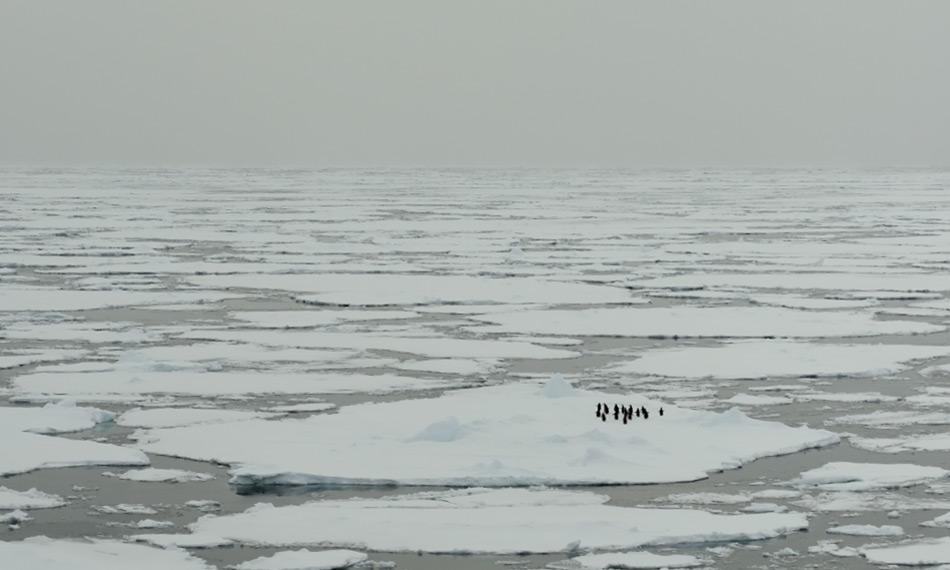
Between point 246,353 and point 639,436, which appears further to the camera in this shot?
point 246,353

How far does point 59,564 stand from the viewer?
600 cm

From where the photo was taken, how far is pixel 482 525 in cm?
674

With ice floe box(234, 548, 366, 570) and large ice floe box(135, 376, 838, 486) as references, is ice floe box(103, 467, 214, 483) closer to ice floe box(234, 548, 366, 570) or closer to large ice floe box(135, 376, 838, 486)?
large ice floe box(135, 376, 838, 486)

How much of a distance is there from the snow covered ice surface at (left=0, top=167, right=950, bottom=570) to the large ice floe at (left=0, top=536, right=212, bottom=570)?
18 millimetres

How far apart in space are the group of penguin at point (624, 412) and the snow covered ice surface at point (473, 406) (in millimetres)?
57

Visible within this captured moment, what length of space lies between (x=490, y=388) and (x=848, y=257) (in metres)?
13.4

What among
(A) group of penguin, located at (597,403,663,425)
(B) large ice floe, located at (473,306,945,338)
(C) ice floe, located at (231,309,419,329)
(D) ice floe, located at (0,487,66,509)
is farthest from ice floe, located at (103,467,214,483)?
(B) large ice floe, located at (473,306,945,338)

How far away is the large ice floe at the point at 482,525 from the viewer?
6461 mm

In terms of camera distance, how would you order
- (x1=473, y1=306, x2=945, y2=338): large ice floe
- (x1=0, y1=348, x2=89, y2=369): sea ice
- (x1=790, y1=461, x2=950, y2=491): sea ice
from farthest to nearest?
(x1=473, y1=306, x2=945, y2=338): large ice floe < (x1=0, y1=348, x2=89, y2=369): sea ice < (x1=790, y1=461, x2=950, y2=491): sea ice

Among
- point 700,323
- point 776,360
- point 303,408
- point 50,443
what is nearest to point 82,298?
point 700,323

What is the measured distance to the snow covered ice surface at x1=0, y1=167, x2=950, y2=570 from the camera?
664cm

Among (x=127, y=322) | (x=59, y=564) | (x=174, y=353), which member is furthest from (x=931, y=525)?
(x=127, y=322)

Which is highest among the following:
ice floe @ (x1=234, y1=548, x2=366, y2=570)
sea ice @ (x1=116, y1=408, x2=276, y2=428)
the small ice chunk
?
the small ice chunk

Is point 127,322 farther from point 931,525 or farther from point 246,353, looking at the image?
point 931,525
